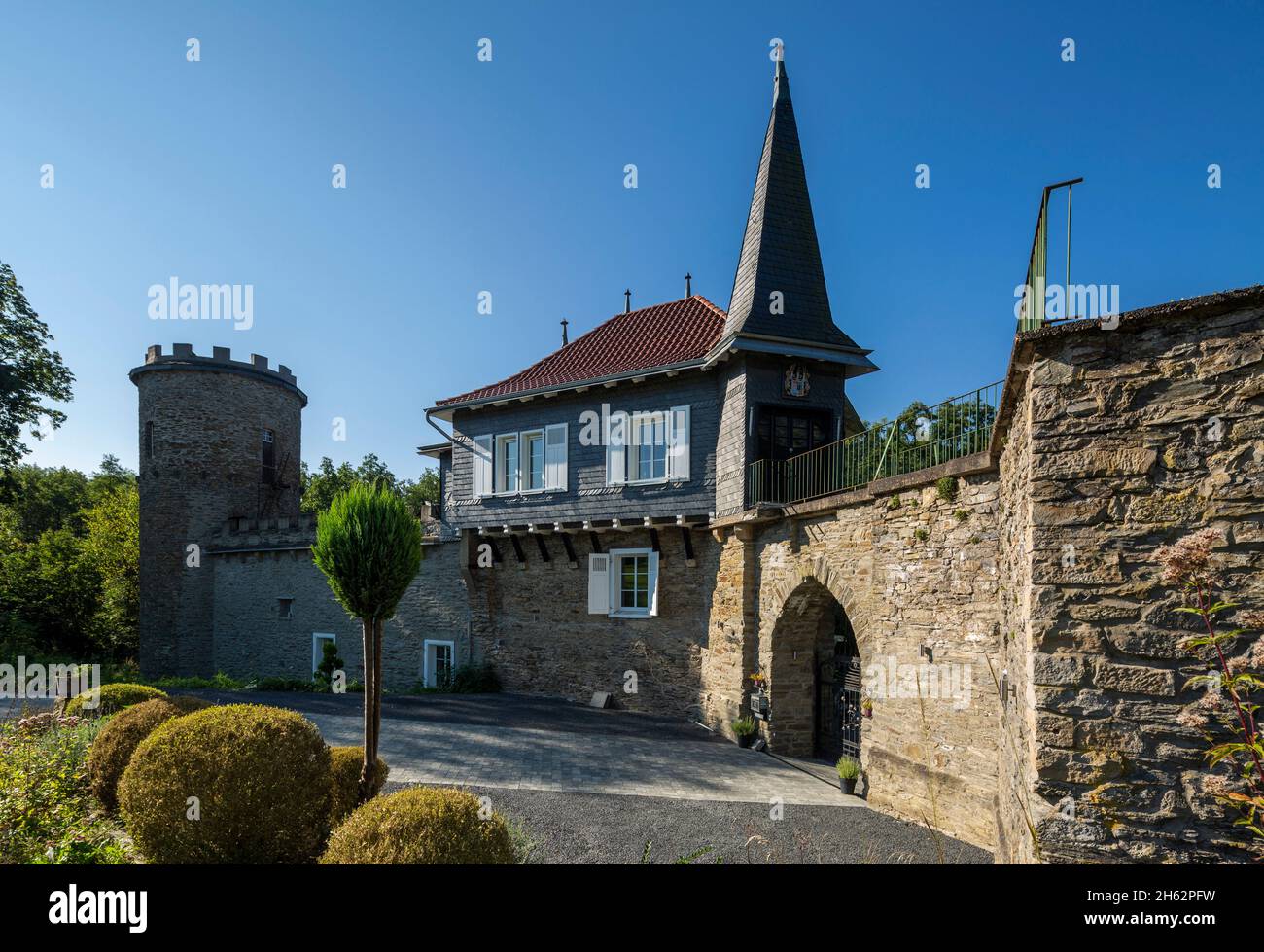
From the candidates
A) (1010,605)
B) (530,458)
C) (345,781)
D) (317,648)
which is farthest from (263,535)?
(1010,605)

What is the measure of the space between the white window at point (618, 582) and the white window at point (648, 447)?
76.6 inches

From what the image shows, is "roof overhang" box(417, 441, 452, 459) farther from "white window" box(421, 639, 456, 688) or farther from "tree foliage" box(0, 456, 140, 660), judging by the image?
"tree foliage" box(0, 456, 140, 660)

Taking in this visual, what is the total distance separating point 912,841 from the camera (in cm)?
819

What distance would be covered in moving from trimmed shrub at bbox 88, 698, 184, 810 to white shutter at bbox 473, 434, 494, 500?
10784mm

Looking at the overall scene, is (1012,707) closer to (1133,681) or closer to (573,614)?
(1133,681)

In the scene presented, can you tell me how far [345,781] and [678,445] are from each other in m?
9.67

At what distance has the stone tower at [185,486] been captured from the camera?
2372cm

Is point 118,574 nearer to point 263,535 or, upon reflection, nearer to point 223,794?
point 263,535

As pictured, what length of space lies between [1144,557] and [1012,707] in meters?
2.05

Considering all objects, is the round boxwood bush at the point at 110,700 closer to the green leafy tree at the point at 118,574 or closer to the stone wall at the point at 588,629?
the stone wall at the point at 588,629

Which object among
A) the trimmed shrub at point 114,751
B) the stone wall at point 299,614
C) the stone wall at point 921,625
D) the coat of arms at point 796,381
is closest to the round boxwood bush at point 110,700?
the trimmed shrub at point 114,751
